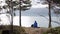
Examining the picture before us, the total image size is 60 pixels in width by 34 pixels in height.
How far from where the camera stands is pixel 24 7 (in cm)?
433

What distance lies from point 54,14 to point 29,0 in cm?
75

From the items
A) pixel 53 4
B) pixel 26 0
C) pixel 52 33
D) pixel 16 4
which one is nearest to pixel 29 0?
pixel 26 0

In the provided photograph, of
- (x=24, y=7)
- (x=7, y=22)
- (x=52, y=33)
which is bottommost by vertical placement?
(x=52, y=33)

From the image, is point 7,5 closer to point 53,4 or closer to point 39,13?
point 39,13

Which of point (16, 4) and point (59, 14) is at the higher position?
point (16, 4)

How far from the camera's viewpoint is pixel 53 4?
4191 mm

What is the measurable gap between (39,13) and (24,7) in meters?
0.45

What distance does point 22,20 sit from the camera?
167 inches

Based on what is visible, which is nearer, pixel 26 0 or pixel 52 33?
pixel 52 33

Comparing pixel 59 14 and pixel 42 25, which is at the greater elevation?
pixel 59 14

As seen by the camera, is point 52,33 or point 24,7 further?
point 24,7

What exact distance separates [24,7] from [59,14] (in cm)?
93

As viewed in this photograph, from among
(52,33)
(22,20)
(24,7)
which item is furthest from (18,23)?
(52,33)

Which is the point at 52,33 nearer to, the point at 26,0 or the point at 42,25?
the point at 42,25
